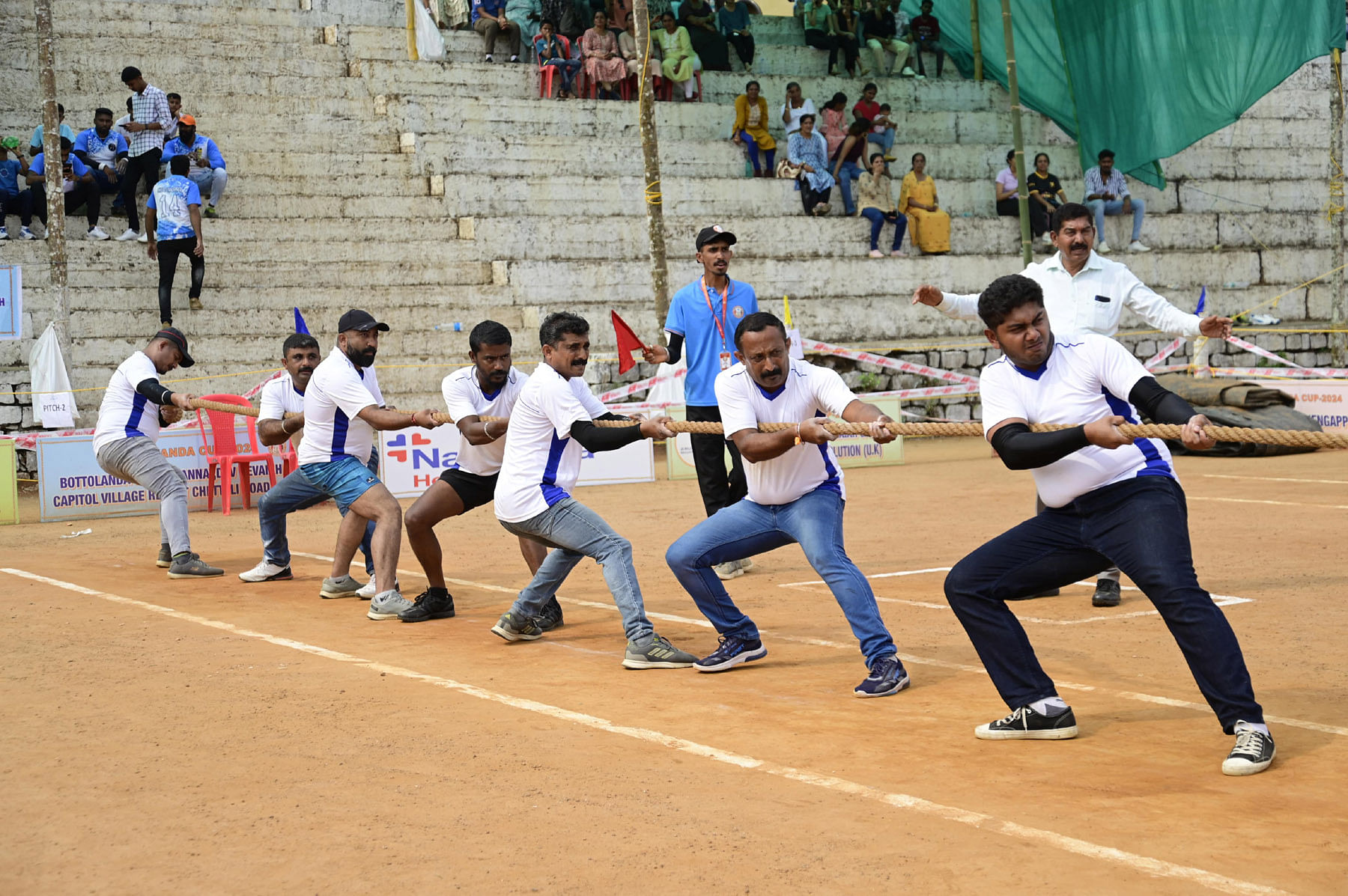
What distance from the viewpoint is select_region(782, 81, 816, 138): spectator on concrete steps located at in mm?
23875

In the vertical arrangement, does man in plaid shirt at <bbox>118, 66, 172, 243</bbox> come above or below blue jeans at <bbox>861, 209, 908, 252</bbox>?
above

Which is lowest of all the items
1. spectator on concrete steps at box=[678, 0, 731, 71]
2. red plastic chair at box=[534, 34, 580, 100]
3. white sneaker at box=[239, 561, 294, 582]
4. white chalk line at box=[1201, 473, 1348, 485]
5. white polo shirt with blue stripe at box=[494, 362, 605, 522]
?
white chalk line at box=[1201, 473, 1348, 485]

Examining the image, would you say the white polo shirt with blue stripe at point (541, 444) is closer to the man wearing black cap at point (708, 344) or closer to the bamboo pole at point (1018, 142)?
the man wearing black cap at point (708, 344)

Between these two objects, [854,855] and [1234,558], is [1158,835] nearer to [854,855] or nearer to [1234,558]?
[854,855]

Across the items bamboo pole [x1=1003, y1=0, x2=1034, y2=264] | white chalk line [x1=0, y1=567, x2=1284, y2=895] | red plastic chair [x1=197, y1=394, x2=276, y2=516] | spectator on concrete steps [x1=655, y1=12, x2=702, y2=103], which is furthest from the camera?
spectator on concrete steps [x1=655, y1=12, x2=702, y2=103]

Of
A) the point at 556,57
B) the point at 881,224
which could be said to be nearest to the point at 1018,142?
the point at 881,224

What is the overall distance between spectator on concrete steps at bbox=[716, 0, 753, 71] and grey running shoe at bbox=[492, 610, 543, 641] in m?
20.3

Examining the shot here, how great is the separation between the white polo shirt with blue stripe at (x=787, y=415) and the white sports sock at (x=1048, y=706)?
62.7 inches

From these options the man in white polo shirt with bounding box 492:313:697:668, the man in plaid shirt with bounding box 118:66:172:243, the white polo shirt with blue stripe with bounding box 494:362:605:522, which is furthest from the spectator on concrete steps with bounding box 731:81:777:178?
the white polo shirt with blue stripe with bounding box 494:362:605:522

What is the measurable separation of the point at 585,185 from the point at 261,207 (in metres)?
4.92

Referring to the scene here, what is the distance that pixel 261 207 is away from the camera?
21094mm

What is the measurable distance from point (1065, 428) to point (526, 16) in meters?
21.6

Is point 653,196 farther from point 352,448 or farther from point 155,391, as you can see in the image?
point 352,448

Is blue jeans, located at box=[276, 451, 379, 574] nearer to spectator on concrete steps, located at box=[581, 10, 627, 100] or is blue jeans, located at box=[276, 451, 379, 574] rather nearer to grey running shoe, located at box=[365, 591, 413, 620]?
grey running shoe, located at box=[365, 591, 413, 620]
